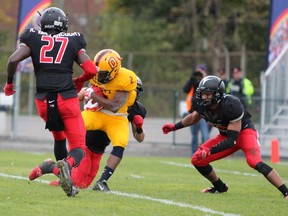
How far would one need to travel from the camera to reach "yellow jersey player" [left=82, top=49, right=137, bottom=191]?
9781mm

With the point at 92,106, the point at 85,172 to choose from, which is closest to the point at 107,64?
the point at 92,106

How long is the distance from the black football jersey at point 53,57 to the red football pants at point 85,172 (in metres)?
1.44

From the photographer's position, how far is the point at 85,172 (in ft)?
32.9

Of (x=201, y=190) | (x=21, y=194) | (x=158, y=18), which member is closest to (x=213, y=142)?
(x=201, y=190)

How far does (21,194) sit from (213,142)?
245 cm

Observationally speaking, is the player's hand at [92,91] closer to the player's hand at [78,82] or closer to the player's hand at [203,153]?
the player's hand at [78,82]

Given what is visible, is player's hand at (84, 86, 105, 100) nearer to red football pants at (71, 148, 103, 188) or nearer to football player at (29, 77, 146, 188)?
football player at (29, 77, 146, 188)

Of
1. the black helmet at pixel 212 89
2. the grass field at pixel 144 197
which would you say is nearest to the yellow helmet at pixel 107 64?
the black helmet at pixel 212 89

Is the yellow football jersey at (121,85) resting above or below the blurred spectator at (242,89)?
above

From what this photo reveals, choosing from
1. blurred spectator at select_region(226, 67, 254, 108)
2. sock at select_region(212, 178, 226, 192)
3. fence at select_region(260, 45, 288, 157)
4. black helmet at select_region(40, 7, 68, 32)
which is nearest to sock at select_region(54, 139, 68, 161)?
black helmet at select_region(40, 7, 68, 32)

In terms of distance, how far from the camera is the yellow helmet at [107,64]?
32.0 ft

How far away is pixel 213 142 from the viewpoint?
33.1 feet

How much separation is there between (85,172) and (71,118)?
1384mm

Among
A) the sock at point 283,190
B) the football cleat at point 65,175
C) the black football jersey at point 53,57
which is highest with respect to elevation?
the black football jersey at point 53,57
